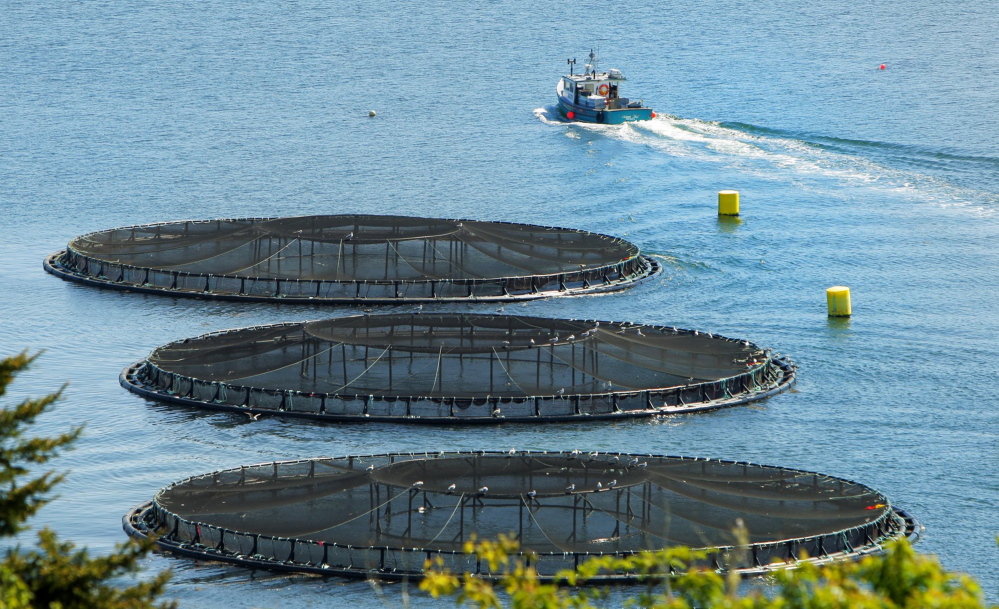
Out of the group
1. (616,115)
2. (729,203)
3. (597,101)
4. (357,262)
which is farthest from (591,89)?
(357,262)

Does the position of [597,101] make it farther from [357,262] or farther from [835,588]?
[835,588]

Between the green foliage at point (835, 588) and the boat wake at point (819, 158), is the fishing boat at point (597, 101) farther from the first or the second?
the green foliage at point (835, 588)

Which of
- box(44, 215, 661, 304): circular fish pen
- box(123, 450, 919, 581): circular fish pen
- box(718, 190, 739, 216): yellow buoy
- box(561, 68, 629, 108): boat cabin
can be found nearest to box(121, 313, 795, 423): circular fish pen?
box(123, 450, 919, 581): circular fish pen

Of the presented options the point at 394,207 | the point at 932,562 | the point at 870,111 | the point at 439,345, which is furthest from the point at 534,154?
the point at 932,562

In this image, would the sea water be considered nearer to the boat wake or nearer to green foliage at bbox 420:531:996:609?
the boat wake

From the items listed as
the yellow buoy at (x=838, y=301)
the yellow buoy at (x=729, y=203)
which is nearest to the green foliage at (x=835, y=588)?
the yellow buoy at (x=838, y=301)
